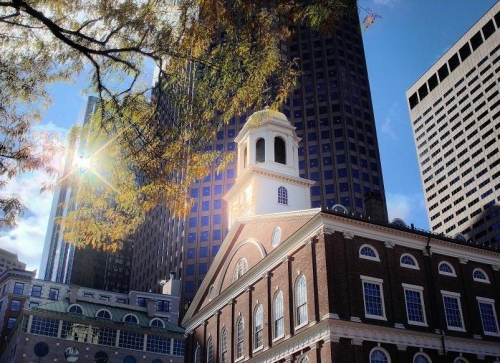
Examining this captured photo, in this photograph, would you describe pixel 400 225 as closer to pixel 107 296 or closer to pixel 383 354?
pixel 383 354

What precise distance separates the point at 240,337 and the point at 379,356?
12.6 metres

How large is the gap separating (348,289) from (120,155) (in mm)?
20877

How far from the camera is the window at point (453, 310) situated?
116ft

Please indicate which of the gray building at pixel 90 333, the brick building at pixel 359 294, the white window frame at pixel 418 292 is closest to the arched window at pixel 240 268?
the brick building at pixel 359 294

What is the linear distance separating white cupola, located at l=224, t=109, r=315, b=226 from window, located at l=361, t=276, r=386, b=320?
48.2ft

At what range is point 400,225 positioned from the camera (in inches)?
1464

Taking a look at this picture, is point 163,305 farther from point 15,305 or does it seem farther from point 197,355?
point 197,355

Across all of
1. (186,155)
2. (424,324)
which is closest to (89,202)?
(186,155)

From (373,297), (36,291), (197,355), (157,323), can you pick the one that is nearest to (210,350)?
(197,355)

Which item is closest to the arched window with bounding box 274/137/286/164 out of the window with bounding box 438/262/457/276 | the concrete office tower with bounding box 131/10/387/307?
the window with bounding box 438/262/457/276

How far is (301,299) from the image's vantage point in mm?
34719

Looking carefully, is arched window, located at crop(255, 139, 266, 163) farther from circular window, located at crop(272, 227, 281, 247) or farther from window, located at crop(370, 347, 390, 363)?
window, located at crop(370, 347, 390, 363)

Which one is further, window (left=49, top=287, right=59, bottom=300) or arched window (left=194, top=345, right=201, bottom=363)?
window (left=49, top=287, right=59, bottom=300)

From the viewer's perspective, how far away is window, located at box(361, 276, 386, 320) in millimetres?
32938
